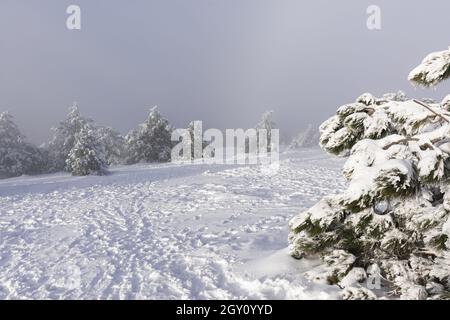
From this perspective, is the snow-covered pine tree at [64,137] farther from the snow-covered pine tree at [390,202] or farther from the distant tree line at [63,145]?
the snow-covered pine tree at [390,202]

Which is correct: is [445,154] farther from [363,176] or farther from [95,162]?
[95,162]

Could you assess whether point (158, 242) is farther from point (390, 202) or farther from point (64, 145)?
point (64, 145)

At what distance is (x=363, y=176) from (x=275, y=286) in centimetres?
292

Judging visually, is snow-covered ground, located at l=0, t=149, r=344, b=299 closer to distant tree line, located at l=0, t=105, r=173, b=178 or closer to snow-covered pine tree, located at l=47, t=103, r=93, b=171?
distant tree line, located at l=0, t=105, r=173, b=178

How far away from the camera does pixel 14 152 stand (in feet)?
118

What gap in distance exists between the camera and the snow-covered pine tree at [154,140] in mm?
40281

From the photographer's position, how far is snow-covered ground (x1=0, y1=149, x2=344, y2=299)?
20.2 ft

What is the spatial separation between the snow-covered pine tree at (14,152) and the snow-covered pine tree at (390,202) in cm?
3908

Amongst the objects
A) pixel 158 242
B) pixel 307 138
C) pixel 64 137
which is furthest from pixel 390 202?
pixel 307 138

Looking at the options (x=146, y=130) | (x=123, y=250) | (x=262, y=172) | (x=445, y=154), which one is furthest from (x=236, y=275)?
(x=146, y=130)

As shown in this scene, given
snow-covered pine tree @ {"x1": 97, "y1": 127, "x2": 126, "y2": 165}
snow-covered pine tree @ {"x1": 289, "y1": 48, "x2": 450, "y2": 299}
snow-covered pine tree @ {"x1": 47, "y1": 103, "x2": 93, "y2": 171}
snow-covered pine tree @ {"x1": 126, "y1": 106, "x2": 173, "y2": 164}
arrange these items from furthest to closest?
snow-covered pine tree @ {"x1": 97, "y1": 127, "x2": 126, "y2": 165}
snow-covered pine tree @ {"x1": 126, "y1": 106, "x2": 173, "y2": 164}
snow-covered pine tree @ {"x1": 47, "y1": 103, "x2": 93, "y2": 171}
snow-covered pine tree @ {"x1": 289, "y1": 48, "x2": 450, "y2": 299}

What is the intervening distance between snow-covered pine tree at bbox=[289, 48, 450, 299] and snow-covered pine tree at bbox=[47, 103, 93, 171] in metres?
36.2

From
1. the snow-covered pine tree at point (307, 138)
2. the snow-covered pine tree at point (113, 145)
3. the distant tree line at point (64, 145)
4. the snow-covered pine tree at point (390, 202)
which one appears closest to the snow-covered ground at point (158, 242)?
the snow-covered pine tree at point (390, 202)

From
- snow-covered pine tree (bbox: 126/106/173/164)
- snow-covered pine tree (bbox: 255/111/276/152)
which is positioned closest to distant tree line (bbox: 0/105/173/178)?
snow-covered pine tree (bbox: 126/106/173/164)
